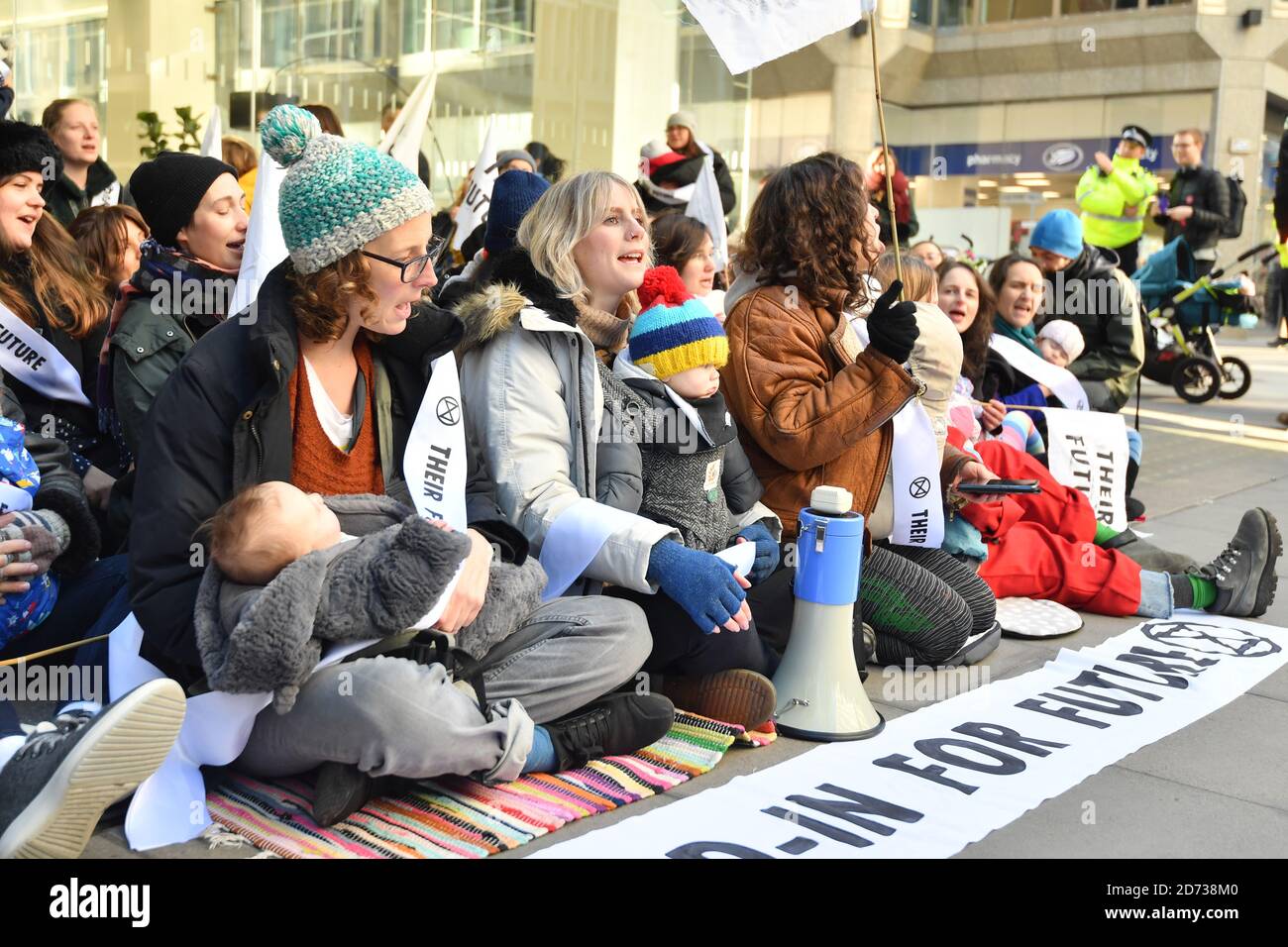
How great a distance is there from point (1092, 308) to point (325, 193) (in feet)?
17.4

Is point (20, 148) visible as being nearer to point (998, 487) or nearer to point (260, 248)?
point (260, 248)

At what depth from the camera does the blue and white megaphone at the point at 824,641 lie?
11.9 feet

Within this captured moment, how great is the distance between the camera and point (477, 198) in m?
6.82

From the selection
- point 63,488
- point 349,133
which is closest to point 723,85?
point 349,133

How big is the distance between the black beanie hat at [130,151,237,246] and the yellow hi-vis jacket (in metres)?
9.90

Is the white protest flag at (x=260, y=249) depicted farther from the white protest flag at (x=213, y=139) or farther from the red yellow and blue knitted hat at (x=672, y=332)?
the white protest flag at (x=213, y=139)

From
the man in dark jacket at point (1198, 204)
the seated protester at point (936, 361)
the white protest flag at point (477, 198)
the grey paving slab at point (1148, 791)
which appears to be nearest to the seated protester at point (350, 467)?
the grey paving slab at point (1148, 791)

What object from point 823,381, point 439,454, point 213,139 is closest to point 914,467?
point 823,381

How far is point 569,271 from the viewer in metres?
3.81

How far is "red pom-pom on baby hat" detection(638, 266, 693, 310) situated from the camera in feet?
12.3

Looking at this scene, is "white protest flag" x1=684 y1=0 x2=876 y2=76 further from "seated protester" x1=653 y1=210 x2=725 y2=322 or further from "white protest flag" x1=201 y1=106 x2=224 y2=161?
"white protest flag" x1=201 y1=106 x2=224 y2=161

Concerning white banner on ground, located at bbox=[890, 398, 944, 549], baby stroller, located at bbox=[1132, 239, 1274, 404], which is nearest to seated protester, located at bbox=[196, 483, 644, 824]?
white banner on ground, located at bbox=[890, 398, 944, 549]

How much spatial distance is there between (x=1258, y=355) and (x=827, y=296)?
16.3 meters

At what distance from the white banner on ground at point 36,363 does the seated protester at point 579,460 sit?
1229mm
